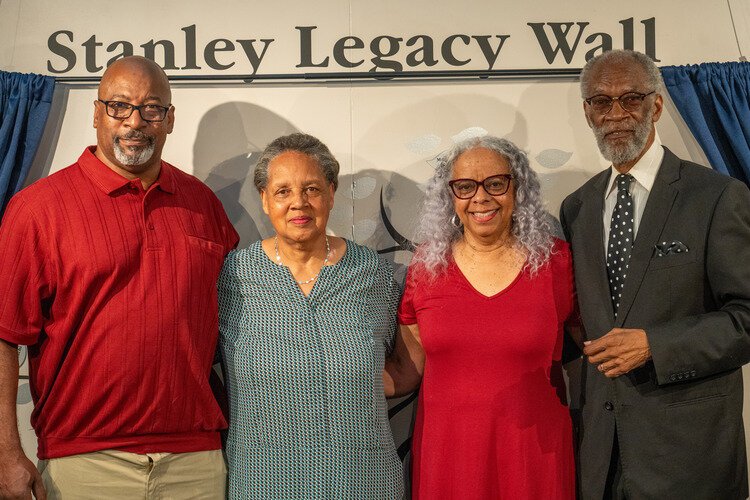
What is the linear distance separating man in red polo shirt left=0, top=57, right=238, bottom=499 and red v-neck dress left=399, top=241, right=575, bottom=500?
78 centimetres

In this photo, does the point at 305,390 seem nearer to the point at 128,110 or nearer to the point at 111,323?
the point at 111,323

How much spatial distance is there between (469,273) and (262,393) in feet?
2.69

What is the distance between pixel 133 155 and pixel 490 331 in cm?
131

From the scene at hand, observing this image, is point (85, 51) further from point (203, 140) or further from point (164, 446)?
point (164, 446)

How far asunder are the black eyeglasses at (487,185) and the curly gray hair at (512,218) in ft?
0.24

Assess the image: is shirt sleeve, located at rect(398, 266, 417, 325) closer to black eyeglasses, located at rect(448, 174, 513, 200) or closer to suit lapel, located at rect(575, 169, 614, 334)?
black eyeglasses, located at rect(448, 174, 513, 200)

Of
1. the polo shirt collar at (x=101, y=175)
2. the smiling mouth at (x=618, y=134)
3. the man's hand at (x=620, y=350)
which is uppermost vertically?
the smiling mouth at (x=618, y=134)

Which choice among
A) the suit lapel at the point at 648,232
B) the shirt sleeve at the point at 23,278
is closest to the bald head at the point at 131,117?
the shirt sleeve at the point at 23,278

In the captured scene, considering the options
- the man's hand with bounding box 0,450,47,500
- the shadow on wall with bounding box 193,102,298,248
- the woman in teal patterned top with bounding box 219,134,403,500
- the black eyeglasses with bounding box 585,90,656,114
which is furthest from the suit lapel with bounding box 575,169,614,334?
the man's hand with bounding box 0,450,47,500

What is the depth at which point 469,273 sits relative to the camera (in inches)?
116

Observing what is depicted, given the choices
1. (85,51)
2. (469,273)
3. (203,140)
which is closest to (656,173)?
(469,273)

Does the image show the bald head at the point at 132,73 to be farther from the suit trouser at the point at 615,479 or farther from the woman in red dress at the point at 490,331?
the suit trouser at the point at 615,479

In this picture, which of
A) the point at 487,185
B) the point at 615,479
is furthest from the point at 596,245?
the point at 615,479

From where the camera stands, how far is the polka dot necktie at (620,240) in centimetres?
277
